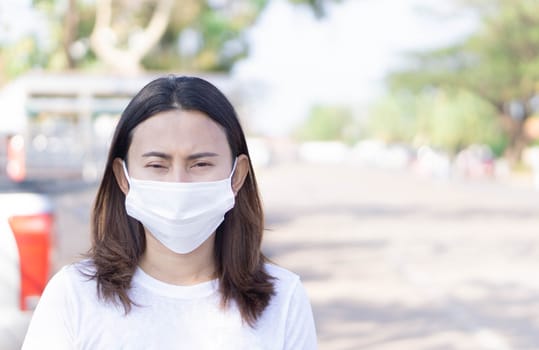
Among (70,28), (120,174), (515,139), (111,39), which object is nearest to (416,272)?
(120,174)

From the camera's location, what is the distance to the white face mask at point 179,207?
2.13 metres

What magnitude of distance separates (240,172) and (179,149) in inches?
9.1

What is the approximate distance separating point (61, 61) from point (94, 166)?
9926 millimetres

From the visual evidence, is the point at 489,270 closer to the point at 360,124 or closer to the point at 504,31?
the point at 504,31

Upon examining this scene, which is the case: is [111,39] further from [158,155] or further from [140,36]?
[158,155]

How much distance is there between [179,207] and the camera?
2160mm

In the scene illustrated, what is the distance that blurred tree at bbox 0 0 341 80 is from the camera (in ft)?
97.3

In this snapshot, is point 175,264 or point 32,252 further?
point 32,252

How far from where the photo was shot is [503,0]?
189 ft

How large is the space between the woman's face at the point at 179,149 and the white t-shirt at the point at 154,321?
23 centimetres

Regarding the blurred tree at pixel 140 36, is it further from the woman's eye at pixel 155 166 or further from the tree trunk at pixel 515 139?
the tree trunk at pixel 515 139

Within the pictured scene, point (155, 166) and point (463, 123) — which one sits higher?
point (463, 123)

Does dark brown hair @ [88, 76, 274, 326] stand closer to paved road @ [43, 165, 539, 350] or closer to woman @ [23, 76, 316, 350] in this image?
woman @ [23, 76, 316, 350]

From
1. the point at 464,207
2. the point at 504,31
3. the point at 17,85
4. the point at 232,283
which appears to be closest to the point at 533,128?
the point at 504,31
